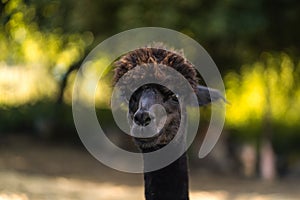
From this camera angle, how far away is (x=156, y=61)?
3.89m

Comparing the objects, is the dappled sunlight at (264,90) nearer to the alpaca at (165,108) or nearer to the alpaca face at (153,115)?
the alpaca at (165,108)

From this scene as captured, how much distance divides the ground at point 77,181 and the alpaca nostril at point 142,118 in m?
5.61

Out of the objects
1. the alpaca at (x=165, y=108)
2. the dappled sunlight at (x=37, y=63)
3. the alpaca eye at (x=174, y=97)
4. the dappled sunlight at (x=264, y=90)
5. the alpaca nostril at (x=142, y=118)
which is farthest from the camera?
the dappled sunlight at (x=264, y=90)

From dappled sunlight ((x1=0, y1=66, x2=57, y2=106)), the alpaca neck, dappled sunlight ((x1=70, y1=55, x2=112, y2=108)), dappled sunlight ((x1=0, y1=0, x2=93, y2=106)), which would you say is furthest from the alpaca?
dappled sunlight ((x1=0, y1=66, x2=57, y2=106))

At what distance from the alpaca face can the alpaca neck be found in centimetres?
21

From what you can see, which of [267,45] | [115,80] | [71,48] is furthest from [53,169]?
[115,80]

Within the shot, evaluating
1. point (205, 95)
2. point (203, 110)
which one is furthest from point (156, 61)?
point (203, 110)

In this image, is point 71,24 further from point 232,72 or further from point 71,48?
point 232,72

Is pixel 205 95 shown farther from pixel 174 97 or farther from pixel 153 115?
pixel 153 115

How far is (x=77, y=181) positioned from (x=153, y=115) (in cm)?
793

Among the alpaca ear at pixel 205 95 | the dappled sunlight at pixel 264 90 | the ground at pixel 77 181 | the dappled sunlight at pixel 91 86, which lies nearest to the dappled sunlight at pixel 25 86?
the dappled sunlight at pixel 91 86

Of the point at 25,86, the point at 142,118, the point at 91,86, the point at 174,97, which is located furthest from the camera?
the point at 25,86

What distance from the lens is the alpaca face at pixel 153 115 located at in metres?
3.61

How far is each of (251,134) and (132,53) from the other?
9.12 metres
